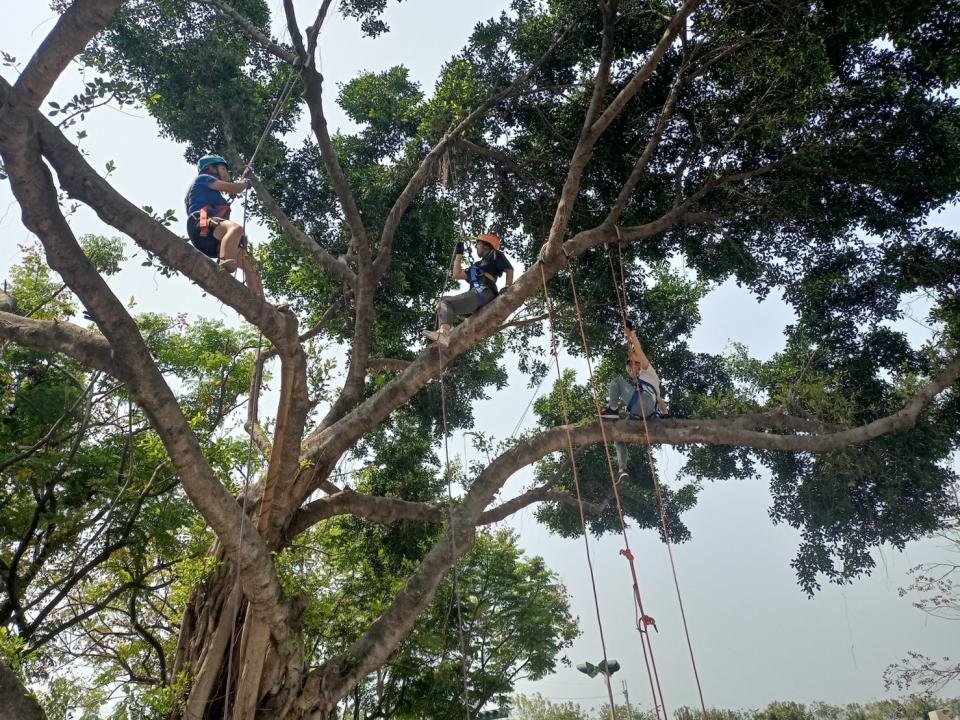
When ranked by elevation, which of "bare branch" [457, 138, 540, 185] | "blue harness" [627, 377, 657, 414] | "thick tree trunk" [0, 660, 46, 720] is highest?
"bare branch" [457, 138, 540, 185]

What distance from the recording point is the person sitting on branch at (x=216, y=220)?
Answer: 4504 millimetres

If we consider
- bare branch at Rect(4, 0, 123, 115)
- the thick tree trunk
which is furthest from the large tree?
the thick tree trunk

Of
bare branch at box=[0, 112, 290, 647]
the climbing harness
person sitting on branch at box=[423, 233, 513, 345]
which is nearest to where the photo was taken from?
bare branch at box=[0, 112, 290, 647]

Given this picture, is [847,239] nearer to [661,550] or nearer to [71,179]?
[71,179]

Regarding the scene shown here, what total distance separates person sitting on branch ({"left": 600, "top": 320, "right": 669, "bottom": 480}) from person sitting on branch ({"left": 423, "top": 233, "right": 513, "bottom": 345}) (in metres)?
1.42

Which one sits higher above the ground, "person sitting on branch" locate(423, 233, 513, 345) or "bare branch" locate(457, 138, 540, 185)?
"bare branch" locate(457, 138, 540, 185)

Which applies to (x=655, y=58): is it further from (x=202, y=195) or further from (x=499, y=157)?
(x=202, y=195)

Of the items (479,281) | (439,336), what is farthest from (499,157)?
(439,336)

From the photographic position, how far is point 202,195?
15.6 feet

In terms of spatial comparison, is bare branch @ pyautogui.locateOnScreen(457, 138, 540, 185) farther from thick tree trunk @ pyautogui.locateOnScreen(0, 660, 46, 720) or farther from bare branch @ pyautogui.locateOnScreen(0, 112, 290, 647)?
thick tree trunk @ pyautogui.locateOnScreen(0, 660, 46, 720)

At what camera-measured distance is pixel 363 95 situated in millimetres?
8898

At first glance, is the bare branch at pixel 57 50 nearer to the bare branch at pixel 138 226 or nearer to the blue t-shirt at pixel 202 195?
the bare branch at pixel 138 226

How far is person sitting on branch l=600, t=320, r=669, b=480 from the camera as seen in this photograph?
256 inches

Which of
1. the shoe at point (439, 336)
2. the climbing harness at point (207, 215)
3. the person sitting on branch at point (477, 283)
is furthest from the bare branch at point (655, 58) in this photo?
the climbing harness at point (207, 215)
